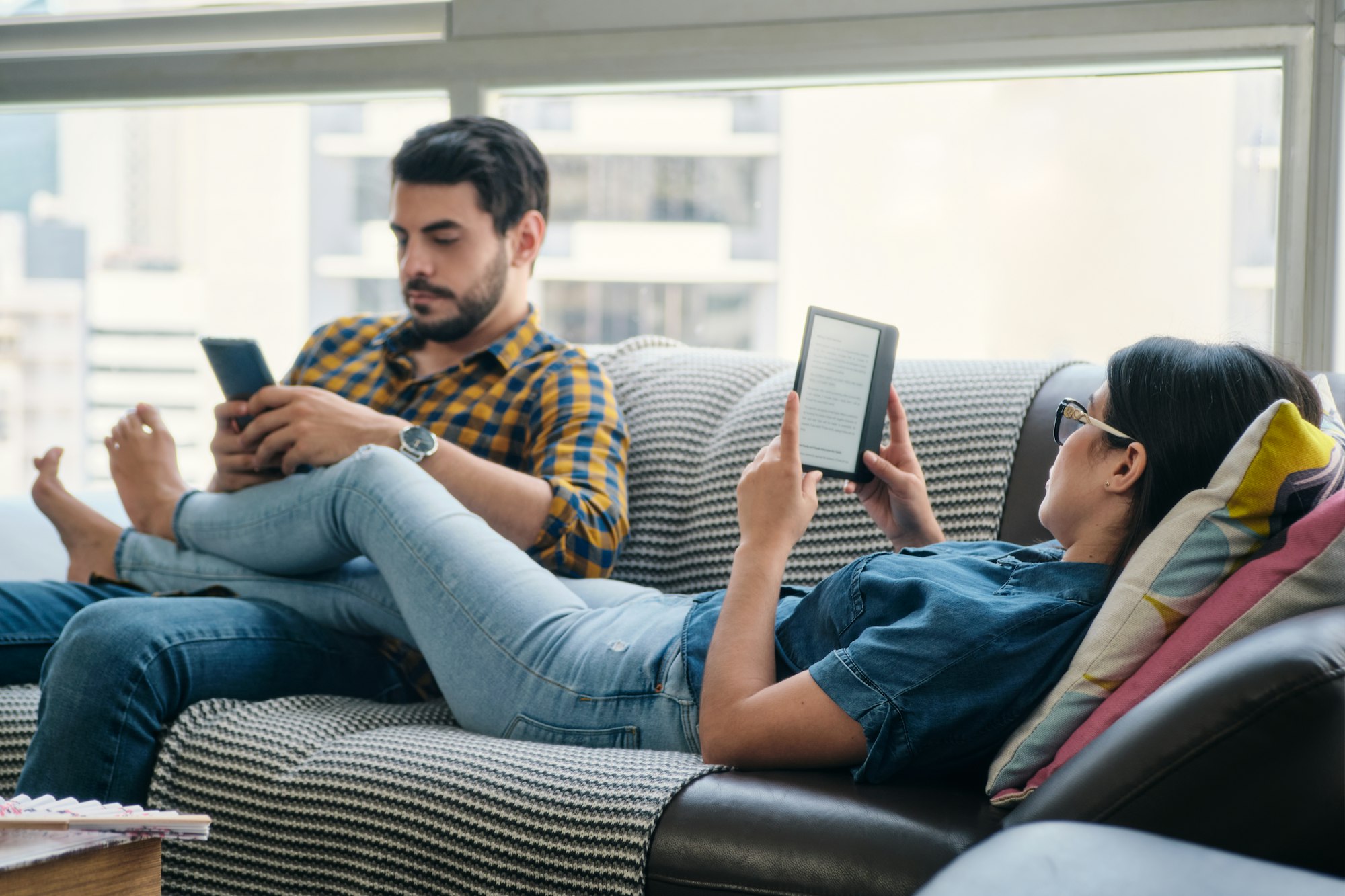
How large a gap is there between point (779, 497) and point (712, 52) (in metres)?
1.39

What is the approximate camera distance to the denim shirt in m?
1.02

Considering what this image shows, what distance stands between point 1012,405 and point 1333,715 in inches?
36.6

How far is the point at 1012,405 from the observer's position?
1656mm

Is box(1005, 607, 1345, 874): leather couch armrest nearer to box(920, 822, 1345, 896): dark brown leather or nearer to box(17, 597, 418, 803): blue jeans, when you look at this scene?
box(920, 822, 1345, 896): dark brown leather

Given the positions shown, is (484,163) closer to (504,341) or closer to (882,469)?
(504,341)

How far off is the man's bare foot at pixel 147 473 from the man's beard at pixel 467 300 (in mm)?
448

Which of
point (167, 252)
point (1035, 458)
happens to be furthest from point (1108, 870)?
point (167, 252)

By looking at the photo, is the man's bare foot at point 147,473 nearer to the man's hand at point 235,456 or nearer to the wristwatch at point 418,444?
the man's hand at point 235,456

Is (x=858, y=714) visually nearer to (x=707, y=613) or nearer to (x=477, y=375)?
(x=707, y=613)

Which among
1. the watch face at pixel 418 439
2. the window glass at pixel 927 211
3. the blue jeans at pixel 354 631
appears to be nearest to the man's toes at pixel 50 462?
the blue jeans at pixel 354 631

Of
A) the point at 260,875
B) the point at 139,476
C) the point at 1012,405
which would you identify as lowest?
the point at 260,875

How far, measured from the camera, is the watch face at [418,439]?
1.67m

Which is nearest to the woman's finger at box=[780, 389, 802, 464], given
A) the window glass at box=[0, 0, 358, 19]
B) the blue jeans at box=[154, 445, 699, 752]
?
the blue jeans at box=[154, 445, 699, 752]

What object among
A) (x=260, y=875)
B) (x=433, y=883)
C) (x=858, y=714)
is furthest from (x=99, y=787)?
(x=858, y=714)
